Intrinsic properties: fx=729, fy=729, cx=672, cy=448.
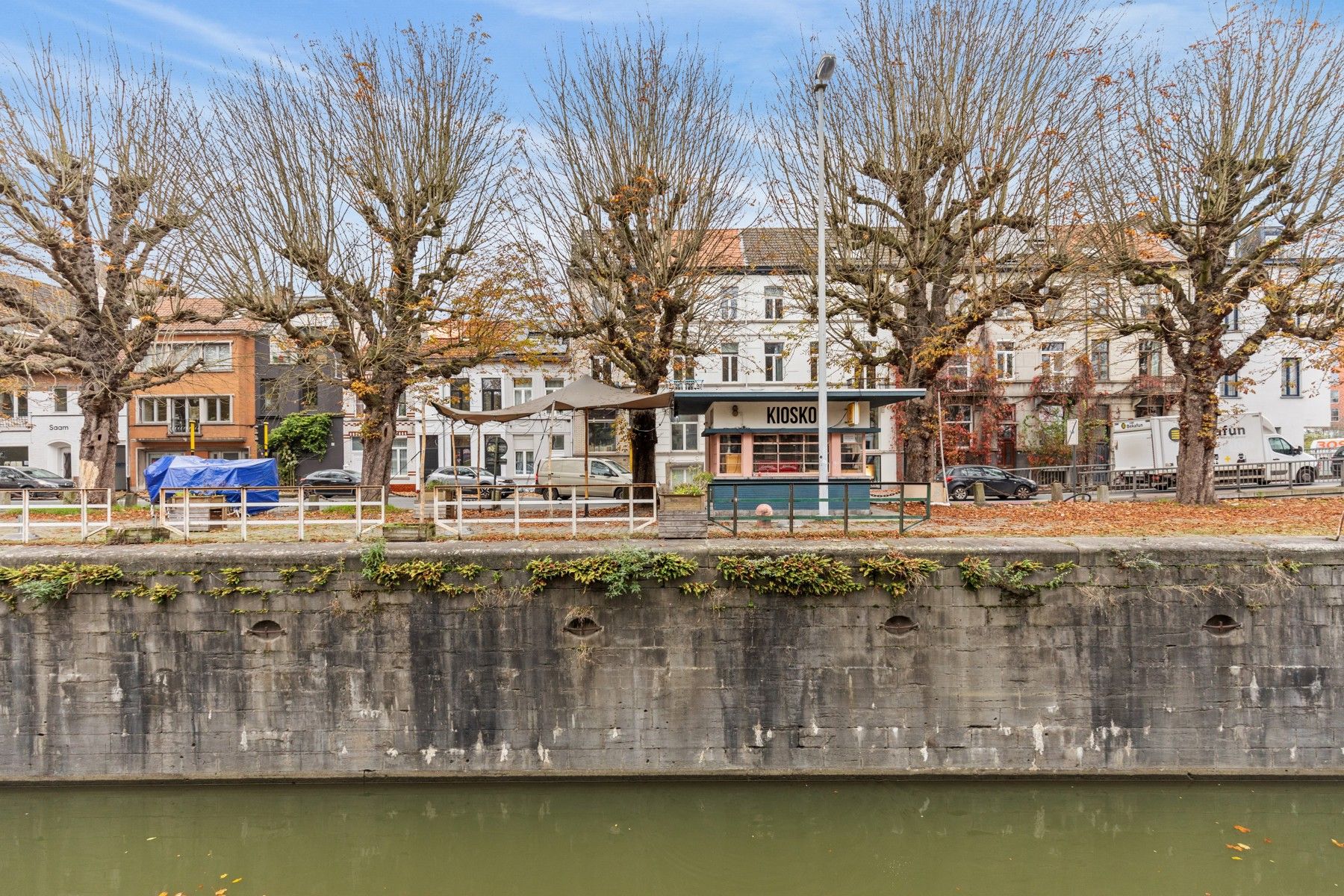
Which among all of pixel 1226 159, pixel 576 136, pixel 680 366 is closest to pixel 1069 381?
pixel 1226 159

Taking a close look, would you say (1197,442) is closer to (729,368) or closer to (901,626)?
(901,626)

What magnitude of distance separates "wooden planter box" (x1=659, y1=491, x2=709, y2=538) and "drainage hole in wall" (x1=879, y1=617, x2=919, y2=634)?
9.21ft

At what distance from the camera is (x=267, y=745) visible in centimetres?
945

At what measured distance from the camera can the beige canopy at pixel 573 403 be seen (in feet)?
44.0

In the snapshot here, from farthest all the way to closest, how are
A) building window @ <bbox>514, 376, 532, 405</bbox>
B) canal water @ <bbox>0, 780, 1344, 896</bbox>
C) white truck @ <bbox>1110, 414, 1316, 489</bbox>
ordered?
building window @ <bbox>514, 376, 532, 405</bbox>, white truck @ <bbox>1110, 414, 1316, 489</bbox>, canal water @ <bbox>0, 780, 1344, 896</bbox>

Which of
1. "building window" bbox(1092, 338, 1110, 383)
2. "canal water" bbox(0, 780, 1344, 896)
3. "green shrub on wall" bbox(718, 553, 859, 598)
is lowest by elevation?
"canal water" bbox(0, 780, 1344, 896)

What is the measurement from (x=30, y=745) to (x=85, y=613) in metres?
1.87

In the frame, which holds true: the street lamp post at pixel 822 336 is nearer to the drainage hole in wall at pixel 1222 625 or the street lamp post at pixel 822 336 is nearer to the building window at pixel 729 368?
the drainage hole in wall at pixel 1222 625

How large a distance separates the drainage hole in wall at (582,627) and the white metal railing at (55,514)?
7029 mm

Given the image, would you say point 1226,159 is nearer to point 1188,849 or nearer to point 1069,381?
point 1188,849

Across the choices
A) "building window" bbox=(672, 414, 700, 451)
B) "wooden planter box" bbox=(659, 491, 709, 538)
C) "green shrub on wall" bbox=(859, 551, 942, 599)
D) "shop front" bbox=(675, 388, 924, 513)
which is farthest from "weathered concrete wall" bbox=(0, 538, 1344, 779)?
"building window" bbox=(672, 414, 700, 451)

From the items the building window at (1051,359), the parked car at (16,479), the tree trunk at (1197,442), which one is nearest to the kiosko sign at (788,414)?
the tree trunk at (1197,442)

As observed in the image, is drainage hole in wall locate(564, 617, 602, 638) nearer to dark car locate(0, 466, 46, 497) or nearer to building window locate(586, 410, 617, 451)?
building window locate(586, 410, 617, 451)

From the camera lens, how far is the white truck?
25.6 meters
